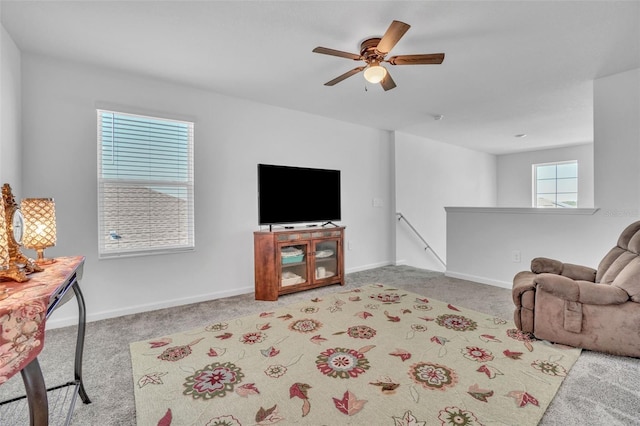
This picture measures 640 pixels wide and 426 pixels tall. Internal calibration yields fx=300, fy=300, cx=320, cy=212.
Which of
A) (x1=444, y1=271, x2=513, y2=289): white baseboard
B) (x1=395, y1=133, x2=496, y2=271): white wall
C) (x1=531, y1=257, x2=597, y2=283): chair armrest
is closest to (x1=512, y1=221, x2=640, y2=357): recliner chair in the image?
(x1=531, y1=257, x2=597, y2=283): chair armrest

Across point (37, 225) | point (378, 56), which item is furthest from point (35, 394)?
point (378, 56)

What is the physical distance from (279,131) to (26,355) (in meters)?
3.47

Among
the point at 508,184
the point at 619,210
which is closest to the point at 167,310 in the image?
the point at 619,210

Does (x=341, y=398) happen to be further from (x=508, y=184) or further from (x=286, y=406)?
(x=508, y=184)

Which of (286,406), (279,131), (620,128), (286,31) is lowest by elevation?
(286,406)

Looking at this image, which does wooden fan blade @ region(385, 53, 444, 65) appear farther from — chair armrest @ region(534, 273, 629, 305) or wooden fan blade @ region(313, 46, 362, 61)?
chair armrest @ region(534, 273, 629, 305)

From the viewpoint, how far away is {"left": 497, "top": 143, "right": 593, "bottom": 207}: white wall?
6523 millimetres

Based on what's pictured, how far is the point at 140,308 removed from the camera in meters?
Answer: 3.02

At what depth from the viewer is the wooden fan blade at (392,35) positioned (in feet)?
5.85

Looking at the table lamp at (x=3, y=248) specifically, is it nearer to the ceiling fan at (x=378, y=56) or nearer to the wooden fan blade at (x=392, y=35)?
the ceiling fan at (x=378, y=56)

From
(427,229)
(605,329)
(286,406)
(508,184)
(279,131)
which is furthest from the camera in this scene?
(508,184)

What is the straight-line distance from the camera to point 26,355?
87 centimetres

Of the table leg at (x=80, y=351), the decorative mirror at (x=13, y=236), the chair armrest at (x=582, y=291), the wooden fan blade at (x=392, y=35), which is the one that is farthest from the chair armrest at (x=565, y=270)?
the decorative mirror at (x=13, y=236)

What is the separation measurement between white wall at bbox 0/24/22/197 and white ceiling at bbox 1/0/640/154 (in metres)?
0.15
